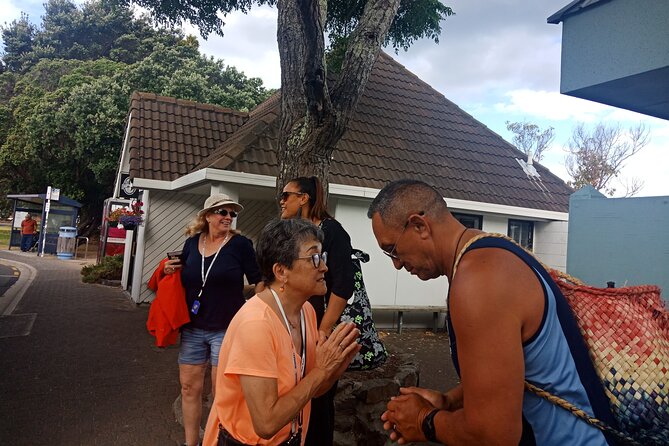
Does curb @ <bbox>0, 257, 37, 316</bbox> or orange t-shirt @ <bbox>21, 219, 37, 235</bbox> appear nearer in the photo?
curb @ <bbox>0, 257, 37, 316</bbox>

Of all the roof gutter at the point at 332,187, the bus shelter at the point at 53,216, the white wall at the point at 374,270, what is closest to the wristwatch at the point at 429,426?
the roof gutter at the point at 332,187

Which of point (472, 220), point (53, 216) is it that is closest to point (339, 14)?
point (472, 220)

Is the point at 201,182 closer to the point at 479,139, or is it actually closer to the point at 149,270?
the point at 149,270

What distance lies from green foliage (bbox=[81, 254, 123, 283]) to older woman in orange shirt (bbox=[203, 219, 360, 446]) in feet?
46.4

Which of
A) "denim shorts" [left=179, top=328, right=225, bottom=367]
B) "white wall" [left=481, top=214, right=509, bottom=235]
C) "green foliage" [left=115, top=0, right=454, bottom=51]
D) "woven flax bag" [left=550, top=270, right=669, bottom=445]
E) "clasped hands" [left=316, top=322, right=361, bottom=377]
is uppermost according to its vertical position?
"green foliage" [left=115, top=0, right=454, bottom=51]

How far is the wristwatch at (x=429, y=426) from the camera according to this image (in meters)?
1.70

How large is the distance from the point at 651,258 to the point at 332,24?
782cm

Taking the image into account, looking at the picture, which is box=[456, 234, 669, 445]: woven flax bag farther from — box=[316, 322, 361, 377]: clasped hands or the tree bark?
the tree bark

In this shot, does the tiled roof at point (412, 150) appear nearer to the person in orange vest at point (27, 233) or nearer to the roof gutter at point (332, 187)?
the roof gutter at point (332, 187)

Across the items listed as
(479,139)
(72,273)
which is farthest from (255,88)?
(479,139)

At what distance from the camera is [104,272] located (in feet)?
49.2

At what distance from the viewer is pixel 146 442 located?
435cm

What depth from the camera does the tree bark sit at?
530 centimetres

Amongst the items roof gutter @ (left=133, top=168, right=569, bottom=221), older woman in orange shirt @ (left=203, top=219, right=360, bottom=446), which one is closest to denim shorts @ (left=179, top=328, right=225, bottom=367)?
older woman in orange shirt @ (left=203, top=219, right=360, bottom=446)
